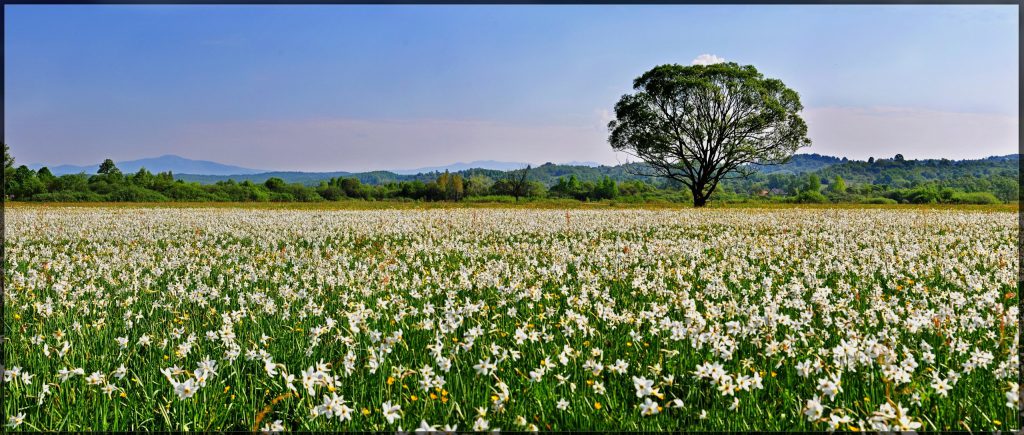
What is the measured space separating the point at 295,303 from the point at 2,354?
271 cm

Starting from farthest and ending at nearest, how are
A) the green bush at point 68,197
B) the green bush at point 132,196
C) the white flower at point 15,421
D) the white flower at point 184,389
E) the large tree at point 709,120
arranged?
1. the green bush at point 132,196
2. the green bush at point 68,197
3. the large tree at point 709,120
4. the white flower at point 15,421
5. the white flower at point 184,389

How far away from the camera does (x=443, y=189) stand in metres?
95.2

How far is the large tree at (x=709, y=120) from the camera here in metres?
46.3

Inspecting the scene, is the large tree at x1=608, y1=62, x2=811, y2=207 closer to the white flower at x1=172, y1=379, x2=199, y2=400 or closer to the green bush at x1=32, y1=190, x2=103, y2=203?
the white flower at x1=172, y1=379, x2=199, y2=400

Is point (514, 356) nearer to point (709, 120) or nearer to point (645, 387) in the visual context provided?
point (645, 387)

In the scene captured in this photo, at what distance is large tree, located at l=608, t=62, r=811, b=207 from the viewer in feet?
152

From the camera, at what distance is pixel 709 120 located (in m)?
48.0

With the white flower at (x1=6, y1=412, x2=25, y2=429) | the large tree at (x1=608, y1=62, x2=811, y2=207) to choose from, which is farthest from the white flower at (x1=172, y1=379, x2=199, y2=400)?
the large tree at (x1=608, y1=62, x2=811, y2=207)

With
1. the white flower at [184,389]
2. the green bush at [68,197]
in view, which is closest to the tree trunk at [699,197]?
the white flower at [184,389]

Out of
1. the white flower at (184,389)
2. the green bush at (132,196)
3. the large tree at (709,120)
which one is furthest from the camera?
the green bush at (132,196)

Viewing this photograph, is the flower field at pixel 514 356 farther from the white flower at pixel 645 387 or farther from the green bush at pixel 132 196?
the green bush at pixel 132 196

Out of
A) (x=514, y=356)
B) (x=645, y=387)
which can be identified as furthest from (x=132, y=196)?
(x=645, y=387)

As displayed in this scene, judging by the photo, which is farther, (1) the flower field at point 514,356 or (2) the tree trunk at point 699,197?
(2) the tree trunk at point 699,197

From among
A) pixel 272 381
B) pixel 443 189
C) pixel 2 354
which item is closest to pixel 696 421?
pixel 272 381
